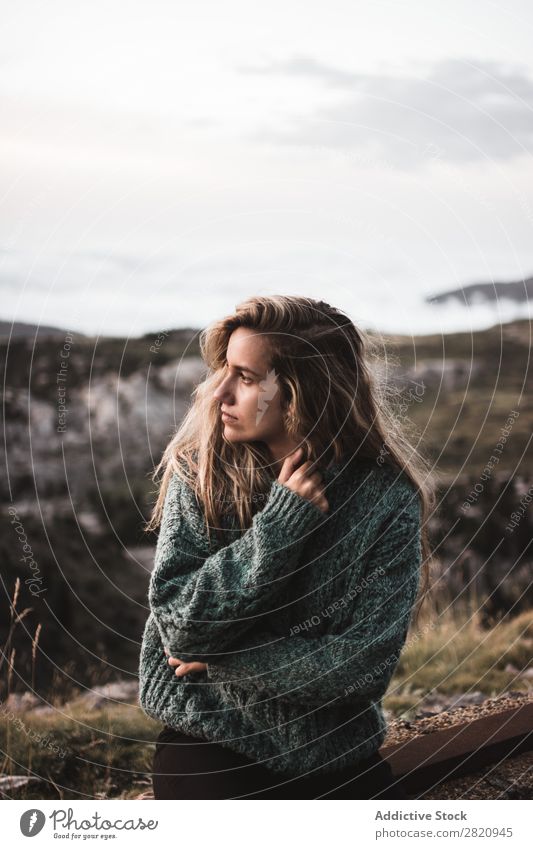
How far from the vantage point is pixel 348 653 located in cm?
206

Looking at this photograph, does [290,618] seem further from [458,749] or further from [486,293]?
[486,293]

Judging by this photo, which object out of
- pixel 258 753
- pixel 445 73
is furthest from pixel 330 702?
pixel 445 73

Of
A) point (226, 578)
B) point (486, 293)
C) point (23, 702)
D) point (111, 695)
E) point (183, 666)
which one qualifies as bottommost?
point (111, 695)

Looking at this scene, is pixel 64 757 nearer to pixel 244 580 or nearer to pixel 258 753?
pixel 258 753

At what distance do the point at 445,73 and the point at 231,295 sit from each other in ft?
3.32

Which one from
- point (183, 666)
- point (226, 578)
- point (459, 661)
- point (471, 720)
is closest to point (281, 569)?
point (226, 578)

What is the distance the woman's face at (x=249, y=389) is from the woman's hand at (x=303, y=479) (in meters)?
0.09

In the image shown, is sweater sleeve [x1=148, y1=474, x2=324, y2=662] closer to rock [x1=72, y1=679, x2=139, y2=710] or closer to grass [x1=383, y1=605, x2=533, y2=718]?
grass [x1=383, y1=605, x2=533, y2=718]

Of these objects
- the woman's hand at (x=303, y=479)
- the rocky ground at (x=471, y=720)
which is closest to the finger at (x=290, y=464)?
the woman's hand at (x=303, y=479)

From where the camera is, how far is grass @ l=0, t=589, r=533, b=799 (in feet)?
9.97

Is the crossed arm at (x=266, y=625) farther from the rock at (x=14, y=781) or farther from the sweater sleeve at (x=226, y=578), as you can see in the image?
the rock at (x=14, y=781)

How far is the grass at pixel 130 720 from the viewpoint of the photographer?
3.04 metres

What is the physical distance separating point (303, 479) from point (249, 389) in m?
0.23

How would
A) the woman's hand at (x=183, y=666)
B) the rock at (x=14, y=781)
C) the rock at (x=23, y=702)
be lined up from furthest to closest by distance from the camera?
the rock at (x=23, y=702) < the rock at (x=14, y=781) < the woman's hand at (x=183, y=666)
